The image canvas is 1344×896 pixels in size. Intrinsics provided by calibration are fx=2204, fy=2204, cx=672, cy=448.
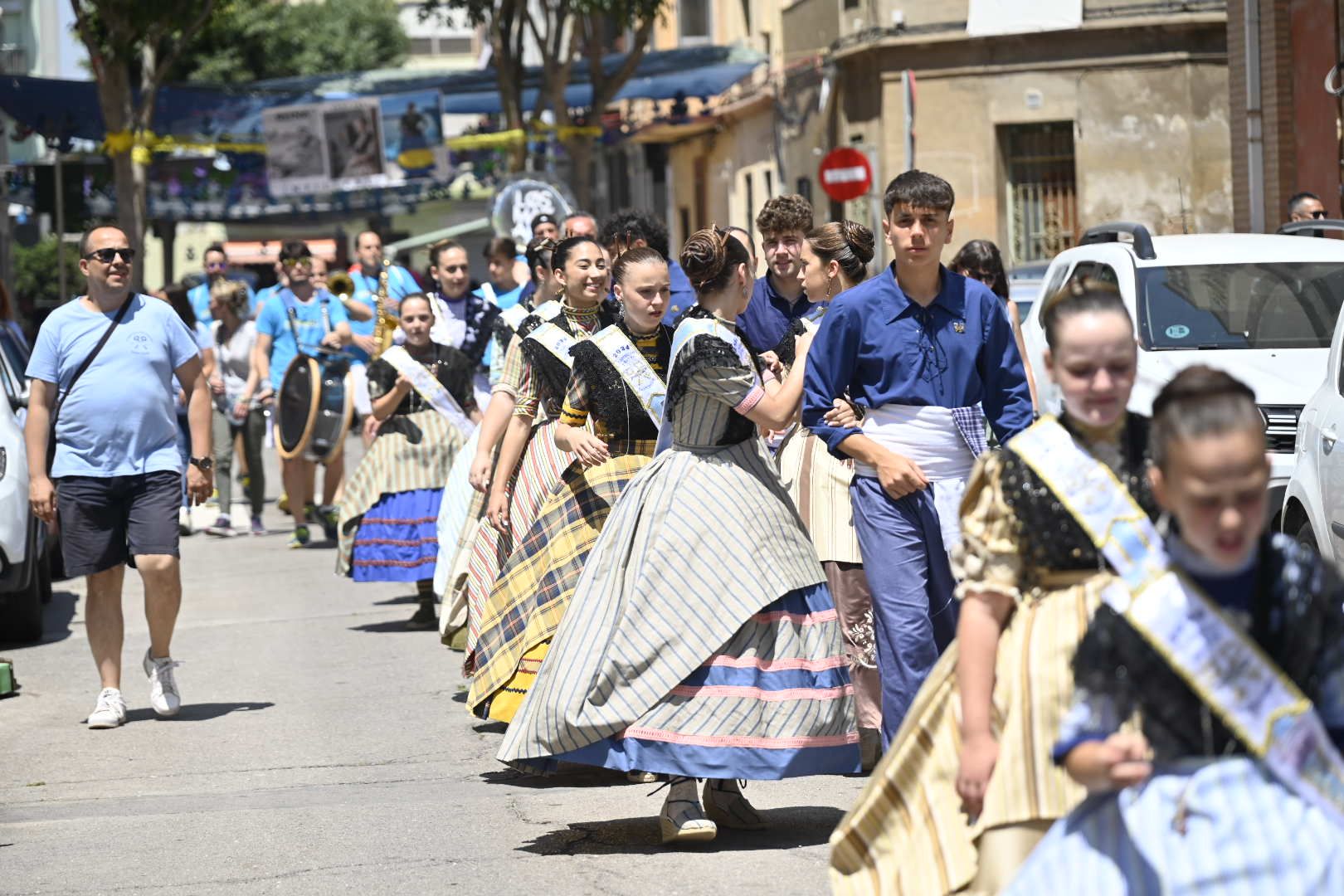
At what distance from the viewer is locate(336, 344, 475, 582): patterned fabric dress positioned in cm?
1157

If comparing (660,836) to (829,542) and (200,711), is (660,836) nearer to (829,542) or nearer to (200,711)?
(829,542)

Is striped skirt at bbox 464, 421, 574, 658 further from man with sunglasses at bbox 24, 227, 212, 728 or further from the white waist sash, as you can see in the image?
the white waist sash

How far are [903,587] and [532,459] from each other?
264cm

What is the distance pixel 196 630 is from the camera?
1211cm

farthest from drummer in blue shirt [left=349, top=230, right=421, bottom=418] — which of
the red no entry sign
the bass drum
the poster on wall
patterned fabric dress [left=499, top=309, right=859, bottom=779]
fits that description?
the poster on wall

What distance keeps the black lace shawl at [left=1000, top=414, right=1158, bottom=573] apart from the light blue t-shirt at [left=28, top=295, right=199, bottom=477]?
579 centimetres

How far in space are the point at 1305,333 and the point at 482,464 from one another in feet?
14.8

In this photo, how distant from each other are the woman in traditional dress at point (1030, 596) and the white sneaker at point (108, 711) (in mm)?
5798

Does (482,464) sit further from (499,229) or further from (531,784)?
(499,229)

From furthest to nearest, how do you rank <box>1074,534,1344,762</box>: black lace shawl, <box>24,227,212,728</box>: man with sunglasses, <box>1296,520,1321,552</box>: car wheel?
<box>24,227,212,728</box>: man with sunglasses
<box>1296,520,1321,552</box>: car wheel
<box>1074,534,1344,762</box>: black lace shawl

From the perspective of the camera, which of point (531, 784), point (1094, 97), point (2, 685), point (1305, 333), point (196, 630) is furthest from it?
point (1094, 97)

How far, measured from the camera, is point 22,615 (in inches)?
463

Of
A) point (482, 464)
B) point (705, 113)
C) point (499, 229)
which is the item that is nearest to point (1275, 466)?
point (482, 464)

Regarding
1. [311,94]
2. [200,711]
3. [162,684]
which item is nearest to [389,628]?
[200,711]
